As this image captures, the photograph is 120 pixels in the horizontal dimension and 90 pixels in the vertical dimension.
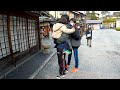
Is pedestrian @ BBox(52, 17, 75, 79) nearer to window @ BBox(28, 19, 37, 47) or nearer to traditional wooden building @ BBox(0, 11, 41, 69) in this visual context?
traditional wooden building @ BBox(0, 11, 41, 69)

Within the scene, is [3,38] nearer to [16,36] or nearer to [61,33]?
[16,36]

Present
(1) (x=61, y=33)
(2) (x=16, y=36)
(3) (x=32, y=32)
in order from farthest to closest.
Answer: (3) (x=32, y=32)
(2) (x=16, y=36)
(1) (x=61, y=33)

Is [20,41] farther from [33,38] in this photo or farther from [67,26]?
[67,26]

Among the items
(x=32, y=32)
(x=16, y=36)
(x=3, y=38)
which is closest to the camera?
(x=3, y=38)

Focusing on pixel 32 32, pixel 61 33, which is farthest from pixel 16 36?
pixel 61 33

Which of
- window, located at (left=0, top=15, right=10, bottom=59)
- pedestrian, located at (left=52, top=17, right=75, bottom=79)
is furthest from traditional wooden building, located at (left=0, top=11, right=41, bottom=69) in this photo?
pedestrian, located at (left=52, top=17, right=75, bottom=79)

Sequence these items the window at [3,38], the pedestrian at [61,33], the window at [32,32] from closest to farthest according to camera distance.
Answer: the pedestrian at [61,33] < the window at [3,38] < the window at [32,32]

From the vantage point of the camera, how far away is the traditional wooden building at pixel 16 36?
7051 millimetres

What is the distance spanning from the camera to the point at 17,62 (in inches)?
311

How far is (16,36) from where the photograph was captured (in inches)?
326

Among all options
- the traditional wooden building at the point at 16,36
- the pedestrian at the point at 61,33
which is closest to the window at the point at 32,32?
the traditional wooden building at the point at 16,36

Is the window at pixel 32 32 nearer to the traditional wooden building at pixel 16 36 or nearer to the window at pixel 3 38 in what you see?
the traditional wooden building at pixel 16 36
